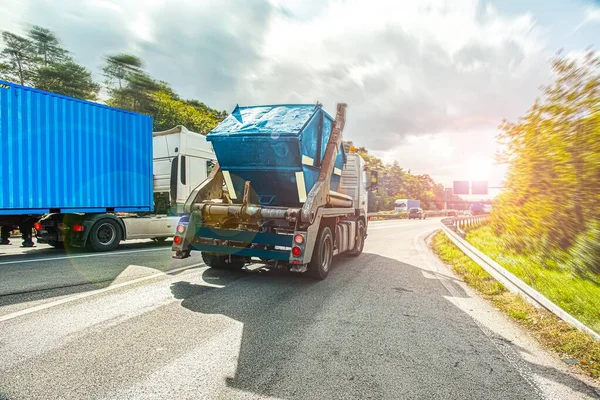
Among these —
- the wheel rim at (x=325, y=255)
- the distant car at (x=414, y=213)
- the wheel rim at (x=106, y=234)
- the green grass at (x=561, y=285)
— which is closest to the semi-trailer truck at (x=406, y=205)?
the distant car at (x=414, y=213)

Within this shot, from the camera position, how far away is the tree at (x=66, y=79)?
34.8m

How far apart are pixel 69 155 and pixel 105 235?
2.34 m

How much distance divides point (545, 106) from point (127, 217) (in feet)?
35.0

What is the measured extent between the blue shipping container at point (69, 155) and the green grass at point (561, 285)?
985cm

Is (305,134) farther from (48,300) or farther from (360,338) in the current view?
(48,300)

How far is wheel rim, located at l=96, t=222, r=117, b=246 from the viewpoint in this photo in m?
9.62

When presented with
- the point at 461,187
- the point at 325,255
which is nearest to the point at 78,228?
the point at 325,255

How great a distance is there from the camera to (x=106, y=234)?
32.2 ft

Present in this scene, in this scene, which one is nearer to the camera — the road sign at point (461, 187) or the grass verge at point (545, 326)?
the grass verge at point (545, 326)

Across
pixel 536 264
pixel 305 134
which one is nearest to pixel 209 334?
pixel 305 134

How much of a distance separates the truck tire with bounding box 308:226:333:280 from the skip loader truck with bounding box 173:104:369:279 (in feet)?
0.06

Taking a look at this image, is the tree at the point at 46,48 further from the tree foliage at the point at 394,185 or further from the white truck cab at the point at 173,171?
the tree foliage at the point at 394,185

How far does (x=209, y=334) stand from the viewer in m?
3.81

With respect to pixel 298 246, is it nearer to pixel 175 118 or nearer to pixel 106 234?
pixel 106 234
